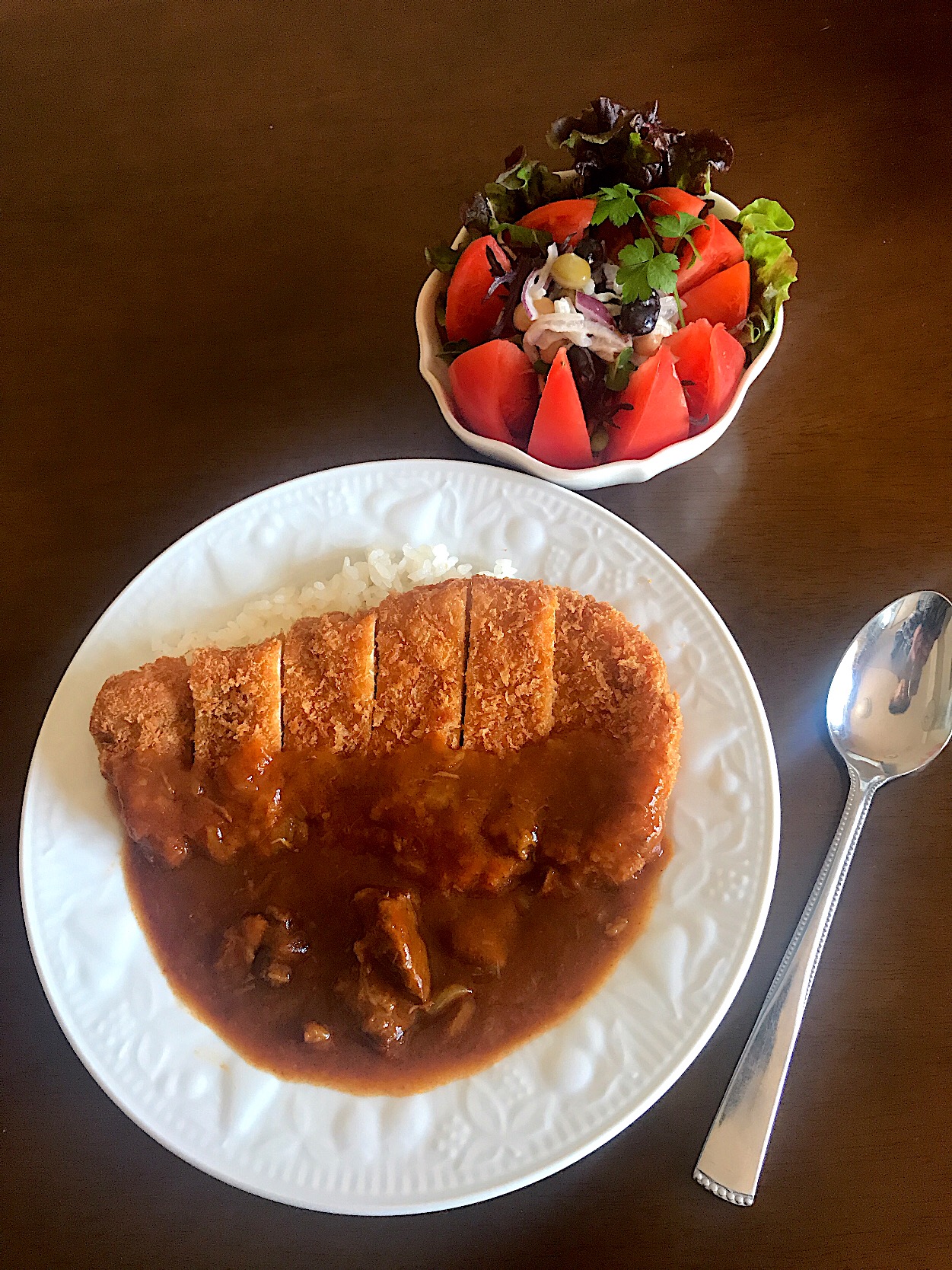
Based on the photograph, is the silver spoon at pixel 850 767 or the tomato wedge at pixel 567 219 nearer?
the silver spoon at pixel 850 767

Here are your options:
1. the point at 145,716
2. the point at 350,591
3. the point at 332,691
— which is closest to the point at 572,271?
the point at 350,591

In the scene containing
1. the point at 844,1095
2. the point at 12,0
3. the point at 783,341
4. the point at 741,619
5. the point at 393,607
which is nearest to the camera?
the point at 844,1095

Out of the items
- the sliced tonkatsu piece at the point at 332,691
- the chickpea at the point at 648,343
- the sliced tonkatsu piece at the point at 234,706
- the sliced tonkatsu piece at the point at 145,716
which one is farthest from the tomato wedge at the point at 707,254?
the sliced tonkatsu piece at the point at 145,716

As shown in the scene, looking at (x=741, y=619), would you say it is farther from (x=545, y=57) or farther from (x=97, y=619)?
(x=545, y=57)

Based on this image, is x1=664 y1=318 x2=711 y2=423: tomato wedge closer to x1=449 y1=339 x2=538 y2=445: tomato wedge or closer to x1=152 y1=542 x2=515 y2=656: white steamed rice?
x1=449 y1=339 x2=538 y2=445: tomato wedge

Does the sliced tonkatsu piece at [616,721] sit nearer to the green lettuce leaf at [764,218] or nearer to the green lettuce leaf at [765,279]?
the green lettuce leaf at [765,279]

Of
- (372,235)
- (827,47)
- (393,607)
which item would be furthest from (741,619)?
(827,47)
